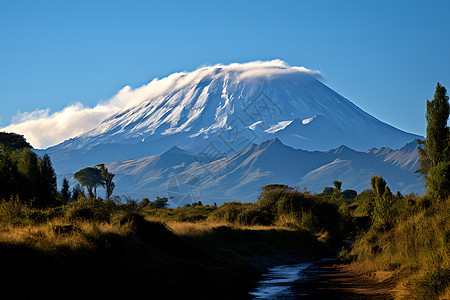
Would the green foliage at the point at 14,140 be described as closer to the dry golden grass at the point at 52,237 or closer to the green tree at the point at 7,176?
the green tree at the point at 7,176

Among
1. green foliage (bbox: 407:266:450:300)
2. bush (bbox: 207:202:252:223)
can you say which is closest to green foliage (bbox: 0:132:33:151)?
bush (bbox: 207:202:252:223)

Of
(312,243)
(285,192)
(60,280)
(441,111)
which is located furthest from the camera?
(285,192)

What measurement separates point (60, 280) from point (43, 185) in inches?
2034

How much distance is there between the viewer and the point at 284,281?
82.8 ft

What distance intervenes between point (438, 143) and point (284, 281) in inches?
1020

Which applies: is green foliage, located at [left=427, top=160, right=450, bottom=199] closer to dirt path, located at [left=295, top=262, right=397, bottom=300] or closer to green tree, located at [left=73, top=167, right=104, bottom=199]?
dirt path, located at [left=295, top=262, right=397, bottom=300]

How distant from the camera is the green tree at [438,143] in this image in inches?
1642

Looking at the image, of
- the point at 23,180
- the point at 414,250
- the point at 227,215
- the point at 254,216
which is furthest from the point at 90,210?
the point at 23,180

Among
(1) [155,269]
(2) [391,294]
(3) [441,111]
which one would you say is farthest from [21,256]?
(3) [441,111]

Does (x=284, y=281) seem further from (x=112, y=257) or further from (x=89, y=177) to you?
(x=89, y=177)

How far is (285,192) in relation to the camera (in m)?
51.1

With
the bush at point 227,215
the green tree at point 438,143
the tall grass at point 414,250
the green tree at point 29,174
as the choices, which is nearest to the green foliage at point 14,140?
the green tree at point 29,174

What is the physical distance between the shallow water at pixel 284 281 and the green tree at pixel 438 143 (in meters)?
14.0

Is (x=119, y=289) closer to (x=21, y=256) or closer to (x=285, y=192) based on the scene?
(x=21, y=256)
